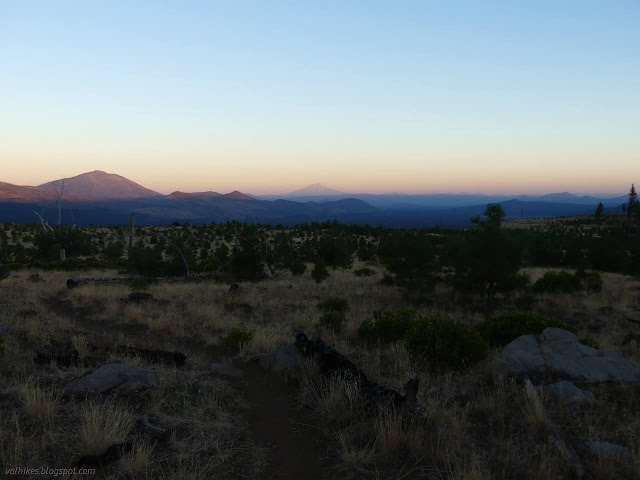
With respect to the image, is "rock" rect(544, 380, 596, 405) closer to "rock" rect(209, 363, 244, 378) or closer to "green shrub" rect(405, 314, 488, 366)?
"green shrub" rect(405, 314, 488, 366)

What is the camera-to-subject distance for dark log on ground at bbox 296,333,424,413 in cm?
503

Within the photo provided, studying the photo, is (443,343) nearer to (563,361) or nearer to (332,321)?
(563,361)

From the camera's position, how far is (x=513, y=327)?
9367 mm

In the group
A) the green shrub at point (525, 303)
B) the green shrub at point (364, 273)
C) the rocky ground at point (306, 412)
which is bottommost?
the green shrub at point (364, 273)

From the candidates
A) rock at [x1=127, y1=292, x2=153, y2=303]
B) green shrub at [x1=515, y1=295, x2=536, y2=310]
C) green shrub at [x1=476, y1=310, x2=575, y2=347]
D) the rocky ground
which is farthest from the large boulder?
rock at [x1=127, y1=292, x2=153, y2=303]

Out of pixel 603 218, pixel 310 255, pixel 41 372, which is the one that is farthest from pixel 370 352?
pixel 603 218

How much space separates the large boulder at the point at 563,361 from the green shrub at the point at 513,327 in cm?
175

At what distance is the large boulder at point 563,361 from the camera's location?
6.55 meters

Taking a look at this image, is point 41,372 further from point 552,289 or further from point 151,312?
point 552,289

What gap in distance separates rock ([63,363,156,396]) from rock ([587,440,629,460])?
5.93 m

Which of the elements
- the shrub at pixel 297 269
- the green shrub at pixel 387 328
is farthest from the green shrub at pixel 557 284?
the shrub at pixel 297 269

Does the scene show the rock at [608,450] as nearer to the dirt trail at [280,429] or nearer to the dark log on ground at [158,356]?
the dirt trail at [280,429]

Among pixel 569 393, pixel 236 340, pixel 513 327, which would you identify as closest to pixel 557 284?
pixel 513 327

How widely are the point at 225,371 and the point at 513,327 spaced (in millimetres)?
6759
